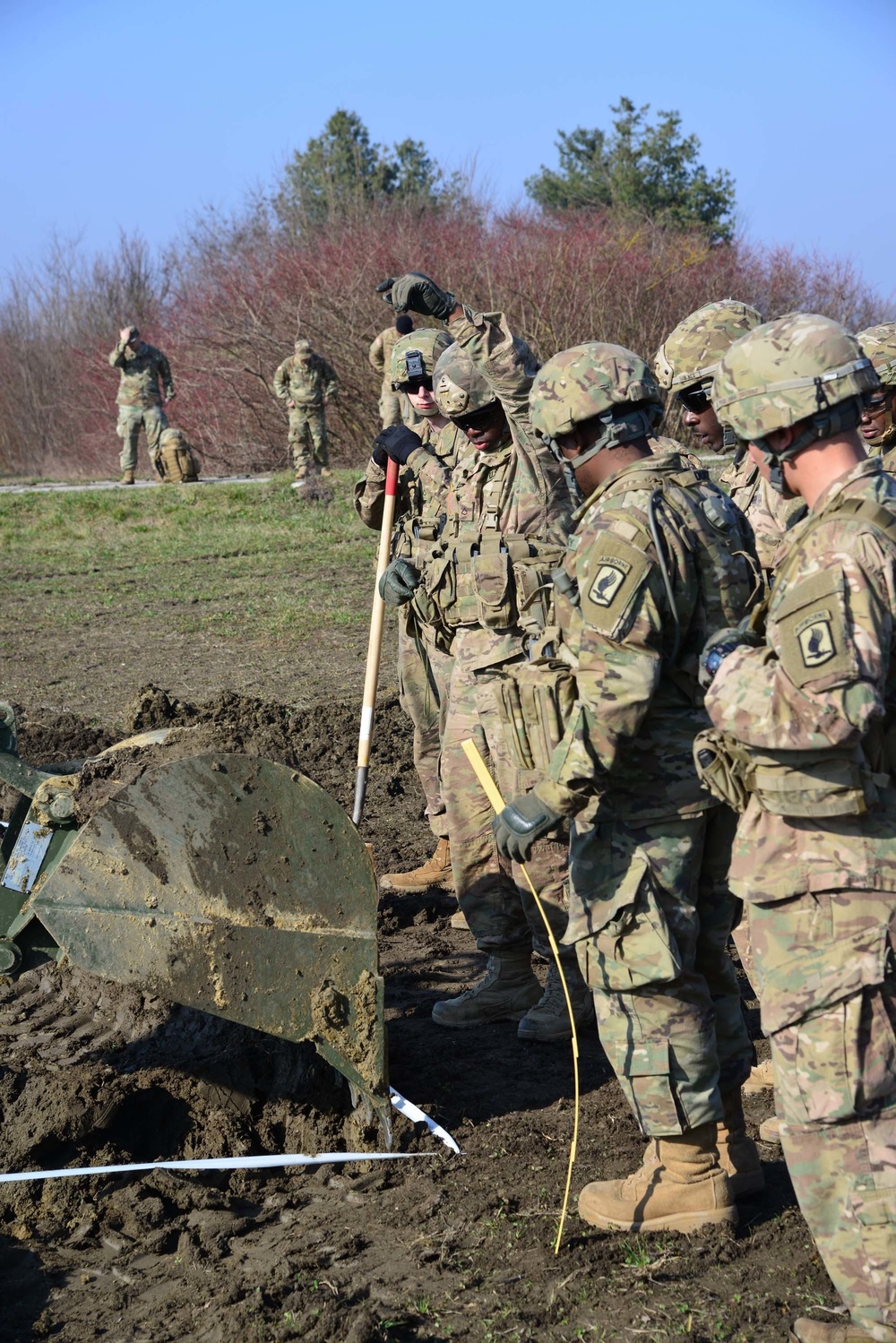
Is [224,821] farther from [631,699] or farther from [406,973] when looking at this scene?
[406,973]

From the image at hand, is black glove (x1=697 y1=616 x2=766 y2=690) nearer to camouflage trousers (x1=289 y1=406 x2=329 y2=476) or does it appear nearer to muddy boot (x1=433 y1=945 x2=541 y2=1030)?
muddy boot (x1=433 y1=945 x2=541 y2=1030)

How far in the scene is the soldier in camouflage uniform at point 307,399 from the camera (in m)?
21.0

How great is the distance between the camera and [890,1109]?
2.75m

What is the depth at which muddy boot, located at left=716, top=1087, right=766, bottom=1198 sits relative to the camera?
371 centimetres

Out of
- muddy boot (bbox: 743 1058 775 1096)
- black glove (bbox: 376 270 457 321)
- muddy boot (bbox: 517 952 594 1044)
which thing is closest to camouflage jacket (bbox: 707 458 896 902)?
muddy boot (bbox: 743 1058 775 1096)

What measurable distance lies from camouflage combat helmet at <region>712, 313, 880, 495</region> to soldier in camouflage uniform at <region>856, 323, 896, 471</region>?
2356mm

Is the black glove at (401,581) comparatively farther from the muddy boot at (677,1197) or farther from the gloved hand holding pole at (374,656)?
the muddy boot at (677,1197)

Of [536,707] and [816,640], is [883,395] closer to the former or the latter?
[536,707]

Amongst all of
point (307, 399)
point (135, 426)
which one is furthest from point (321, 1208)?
point (135, 426)

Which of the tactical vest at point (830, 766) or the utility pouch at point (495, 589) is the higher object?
the utility pouch at point (495, 589)

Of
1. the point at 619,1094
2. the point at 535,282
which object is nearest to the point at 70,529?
the point at 535,282

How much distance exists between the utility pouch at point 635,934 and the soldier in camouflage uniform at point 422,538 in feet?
8.75

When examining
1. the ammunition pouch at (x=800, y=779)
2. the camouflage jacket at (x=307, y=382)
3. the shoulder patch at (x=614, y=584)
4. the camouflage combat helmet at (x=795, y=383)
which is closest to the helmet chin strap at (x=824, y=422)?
the camouflage combat helmet at (x=795, y=383)

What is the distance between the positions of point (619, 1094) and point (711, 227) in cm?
3380
